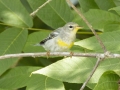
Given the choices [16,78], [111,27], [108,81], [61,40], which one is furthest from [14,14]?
[108,81]

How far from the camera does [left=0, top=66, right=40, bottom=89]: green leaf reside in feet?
6.95

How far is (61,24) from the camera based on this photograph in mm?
2451

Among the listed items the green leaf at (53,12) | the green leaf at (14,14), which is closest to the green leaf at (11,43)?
the green leaf at (14,14)

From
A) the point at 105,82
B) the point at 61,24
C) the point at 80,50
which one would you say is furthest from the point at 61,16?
the point at 105,82

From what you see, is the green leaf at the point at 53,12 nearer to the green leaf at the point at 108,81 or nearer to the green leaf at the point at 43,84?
the green leaf at the point at 43,84

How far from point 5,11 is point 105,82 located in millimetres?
989

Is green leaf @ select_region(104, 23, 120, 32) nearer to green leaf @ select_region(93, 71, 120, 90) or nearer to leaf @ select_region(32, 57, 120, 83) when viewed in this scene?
leaf @ select_region(32, 57, 120, 83)

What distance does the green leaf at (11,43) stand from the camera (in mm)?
2178

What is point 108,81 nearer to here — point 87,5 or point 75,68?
point 75,68

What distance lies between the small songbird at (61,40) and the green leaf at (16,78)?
381 millimetres

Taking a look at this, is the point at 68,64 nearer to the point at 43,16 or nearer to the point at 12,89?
the point at 12,89

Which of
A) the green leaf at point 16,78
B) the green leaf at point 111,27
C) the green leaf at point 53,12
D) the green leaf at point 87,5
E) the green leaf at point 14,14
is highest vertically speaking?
the green leaf at point 14,14

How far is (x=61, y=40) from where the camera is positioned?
2811 mm

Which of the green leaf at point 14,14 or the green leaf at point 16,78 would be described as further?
the green leaf at point 14,14
